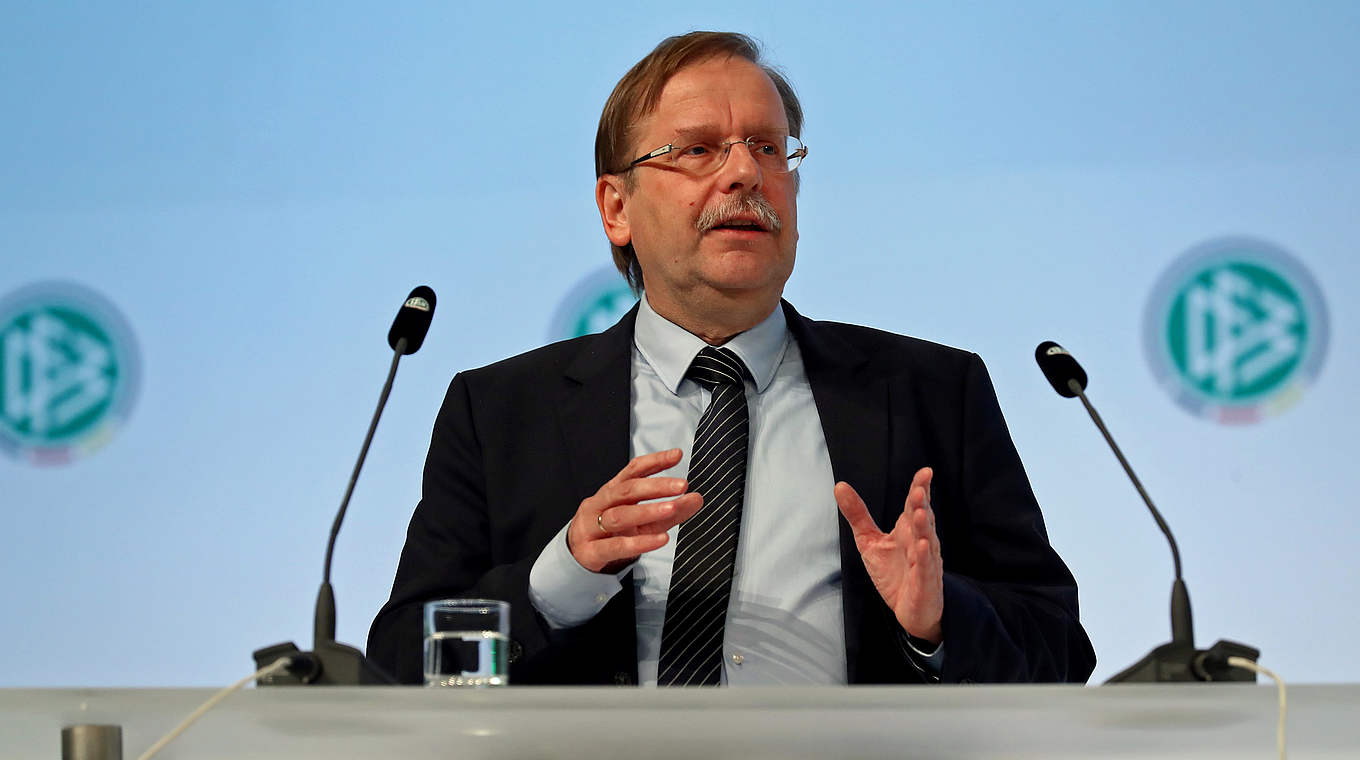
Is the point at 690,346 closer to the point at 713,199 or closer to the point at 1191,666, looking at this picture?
the point at 713,199

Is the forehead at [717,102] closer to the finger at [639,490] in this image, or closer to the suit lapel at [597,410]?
the suit lapel at [597,410]

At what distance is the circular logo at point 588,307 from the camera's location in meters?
3.12

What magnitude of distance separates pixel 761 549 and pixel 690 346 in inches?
14.5

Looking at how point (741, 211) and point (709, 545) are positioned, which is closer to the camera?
point (709, 545)

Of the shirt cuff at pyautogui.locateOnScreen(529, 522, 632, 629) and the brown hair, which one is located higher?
the brown hair

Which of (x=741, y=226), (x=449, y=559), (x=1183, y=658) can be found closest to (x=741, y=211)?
(x=741, y=226)

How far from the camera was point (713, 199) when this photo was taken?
219 cm

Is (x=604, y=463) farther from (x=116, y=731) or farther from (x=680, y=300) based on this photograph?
(x=116, y=731)

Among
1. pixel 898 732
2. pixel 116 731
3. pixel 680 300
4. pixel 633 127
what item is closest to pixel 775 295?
pixel 680 300

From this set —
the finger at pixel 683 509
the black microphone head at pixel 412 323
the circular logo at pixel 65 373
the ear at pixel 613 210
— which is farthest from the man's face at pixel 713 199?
the circular logo at pixel 65 373

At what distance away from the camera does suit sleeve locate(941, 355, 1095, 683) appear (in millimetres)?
1746

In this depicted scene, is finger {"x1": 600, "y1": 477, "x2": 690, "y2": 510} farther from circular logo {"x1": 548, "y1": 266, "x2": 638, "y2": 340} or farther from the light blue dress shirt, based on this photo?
circular logo {"x1": 548, "y1": 266, "x2": 638, "y2": 340}

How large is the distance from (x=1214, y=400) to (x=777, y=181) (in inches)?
55.5

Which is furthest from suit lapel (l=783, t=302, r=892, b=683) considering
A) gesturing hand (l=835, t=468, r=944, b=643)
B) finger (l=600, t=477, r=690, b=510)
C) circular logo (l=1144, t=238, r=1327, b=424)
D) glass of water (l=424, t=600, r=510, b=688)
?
circular logo (l=1144, t=238, r=1327, b=424)
